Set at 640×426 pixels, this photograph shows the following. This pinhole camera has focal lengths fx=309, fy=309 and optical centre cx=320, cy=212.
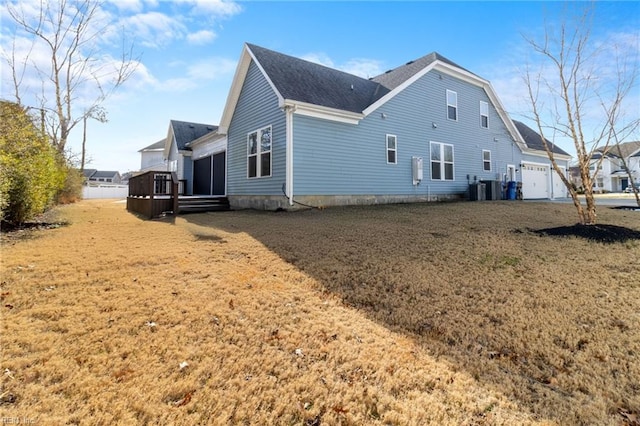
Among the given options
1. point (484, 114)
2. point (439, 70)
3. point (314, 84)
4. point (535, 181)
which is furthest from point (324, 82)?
point (535, 181)

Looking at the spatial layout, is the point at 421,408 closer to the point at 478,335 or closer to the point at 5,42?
the point at 478,335

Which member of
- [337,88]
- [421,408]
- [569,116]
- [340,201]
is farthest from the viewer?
[337,88]

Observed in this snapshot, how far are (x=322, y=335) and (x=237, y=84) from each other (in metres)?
12.7

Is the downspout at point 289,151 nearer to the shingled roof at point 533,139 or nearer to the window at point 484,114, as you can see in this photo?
the window at point 484,114

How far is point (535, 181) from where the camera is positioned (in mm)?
19203

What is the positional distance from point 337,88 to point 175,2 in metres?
6.31

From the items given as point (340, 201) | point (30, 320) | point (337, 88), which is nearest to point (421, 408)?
point (30, 320)

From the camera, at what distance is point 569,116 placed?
659 centimetres

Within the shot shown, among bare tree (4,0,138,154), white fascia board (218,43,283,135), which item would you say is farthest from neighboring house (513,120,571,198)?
bare tree (4,0,138,154)

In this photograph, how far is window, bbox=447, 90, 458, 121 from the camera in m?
14.7

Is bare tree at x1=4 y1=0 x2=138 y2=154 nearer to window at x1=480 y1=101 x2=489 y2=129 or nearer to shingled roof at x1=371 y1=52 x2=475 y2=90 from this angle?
shingled roof at x1=371 y1=52 x2=475 y2=90

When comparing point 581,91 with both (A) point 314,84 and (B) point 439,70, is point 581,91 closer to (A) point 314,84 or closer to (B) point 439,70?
A: (A) point 314,84

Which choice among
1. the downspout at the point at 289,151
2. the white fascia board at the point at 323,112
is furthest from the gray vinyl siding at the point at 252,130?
the white fascia board at the point at 323,112

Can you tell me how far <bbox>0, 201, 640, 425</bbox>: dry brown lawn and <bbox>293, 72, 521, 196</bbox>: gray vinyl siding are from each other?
5.88 meters
